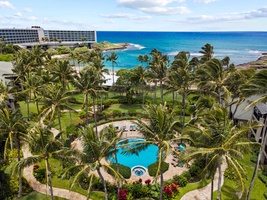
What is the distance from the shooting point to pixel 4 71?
5559 cm

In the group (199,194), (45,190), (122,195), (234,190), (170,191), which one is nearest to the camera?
(122,195)

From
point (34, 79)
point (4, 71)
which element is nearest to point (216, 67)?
point (34, 79)

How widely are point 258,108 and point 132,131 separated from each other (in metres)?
20.9

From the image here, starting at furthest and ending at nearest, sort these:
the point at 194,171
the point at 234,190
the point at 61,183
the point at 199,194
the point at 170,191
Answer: the point at 194,171 → the point at 61,183 → the point at 234,190 → the point at 199,194 → the point at 170,191

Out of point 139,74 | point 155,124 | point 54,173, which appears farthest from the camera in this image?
point 139,74

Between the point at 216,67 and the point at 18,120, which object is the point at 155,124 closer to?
the point at 18,120

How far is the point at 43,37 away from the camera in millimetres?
158625

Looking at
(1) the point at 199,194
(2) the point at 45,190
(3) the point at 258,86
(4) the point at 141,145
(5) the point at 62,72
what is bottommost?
(2) the point at 45,190

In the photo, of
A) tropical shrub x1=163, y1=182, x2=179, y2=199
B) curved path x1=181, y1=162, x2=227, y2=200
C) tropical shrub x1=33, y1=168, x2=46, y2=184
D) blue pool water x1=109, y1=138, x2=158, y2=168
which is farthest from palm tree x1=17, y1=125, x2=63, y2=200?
curved path x1=181, y1=162, x2=227, y2=200

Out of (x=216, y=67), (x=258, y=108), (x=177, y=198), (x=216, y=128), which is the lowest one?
(x=177, y=198)

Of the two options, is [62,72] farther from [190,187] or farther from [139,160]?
[190,187]

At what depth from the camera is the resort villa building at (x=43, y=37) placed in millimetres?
137250

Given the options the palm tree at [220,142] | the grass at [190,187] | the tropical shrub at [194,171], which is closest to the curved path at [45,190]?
the grass at [190,187]

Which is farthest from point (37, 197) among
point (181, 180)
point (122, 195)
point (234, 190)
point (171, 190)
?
point (234, 190)
